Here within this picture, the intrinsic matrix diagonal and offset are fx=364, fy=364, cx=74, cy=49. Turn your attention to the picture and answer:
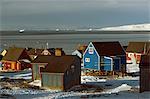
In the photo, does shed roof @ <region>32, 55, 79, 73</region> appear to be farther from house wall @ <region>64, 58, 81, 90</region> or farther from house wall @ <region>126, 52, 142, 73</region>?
house wall @ <region>126, 52, 142, 73</region>

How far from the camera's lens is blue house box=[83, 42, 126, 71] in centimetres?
4284

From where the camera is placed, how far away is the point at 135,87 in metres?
32.3

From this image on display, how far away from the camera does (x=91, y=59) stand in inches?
1736

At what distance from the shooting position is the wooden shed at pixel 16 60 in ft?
160

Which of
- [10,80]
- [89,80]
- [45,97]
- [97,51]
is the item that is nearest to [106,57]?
[97,51]

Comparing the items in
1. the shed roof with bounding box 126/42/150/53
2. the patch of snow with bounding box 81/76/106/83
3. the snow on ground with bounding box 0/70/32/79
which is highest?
the shed roof with bounding box 126/42/150/53

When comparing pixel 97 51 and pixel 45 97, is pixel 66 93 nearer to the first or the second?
pixel 45 97

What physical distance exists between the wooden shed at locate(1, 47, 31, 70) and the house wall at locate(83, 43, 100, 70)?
904 centimetres

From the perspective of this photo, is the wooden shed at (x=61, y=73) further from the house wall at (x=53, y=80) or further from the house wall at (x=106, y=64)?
the house wall at (x=106, y=64)

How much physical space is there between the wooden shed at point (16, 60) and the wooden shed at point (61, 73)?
48.2 feet

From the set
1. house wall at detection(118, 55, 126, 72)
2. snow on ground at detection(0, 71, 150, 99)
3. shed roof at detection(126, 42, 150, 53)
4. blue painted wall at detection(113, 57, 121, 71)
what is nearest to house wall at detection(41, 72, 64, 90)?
snow on ground at detection(0, 71, 150, 99)

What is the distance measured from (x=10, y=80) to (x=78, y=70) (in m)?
7.99

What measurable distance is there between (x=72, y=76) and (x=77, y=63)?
1455 millimetres

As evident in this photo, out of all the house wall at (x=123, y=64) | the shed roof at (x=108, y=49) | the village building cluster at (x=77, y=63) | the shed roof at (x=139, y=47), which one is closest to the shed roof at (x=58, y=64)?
the village building cluster at (x=77, y=63)
